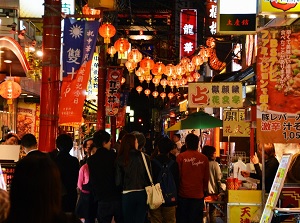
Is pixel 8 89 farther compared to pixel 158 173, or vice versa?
pixel 8 89

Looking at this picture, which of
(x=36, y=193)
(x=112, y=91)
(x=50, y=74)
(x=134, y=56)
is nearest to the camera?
(x=36, y=193)

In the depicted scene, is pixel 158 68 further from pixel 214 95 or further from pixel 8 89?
pixel 214 95

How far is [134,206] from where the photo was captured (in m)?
9.82

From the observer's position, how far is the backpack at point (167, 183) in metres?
10.7

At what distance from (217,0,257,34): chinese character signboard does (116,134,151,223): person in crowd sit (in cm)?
282

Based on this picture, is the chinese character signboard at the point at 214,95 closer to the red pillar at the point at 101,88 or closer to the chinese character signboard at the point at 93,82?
the red pillar at the point at 101,88

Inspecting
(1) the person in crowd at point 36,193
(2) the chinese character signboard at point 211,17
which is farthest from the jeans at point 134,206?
(2) the chinese character signboard at point 211,17

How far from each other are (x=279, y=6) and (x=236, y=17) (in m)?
1.30

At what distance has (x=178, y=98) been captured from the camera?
5088cm

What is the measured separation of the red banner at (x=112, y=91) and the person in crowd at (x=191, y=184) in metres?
16.1

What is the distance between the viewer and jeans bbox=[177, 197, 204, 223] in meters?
11.3

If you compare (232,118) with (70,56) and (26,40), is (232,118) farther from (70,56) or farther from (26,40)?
(26,40)

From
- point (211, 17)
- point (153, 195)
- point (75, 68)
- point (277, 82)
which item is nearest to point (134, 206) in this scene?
point (153, 195)

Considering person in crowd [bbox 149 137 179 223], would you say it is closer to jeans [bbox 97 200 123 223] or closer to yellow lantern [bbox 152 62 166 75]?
jeans [bbox 97 200 123 223]
